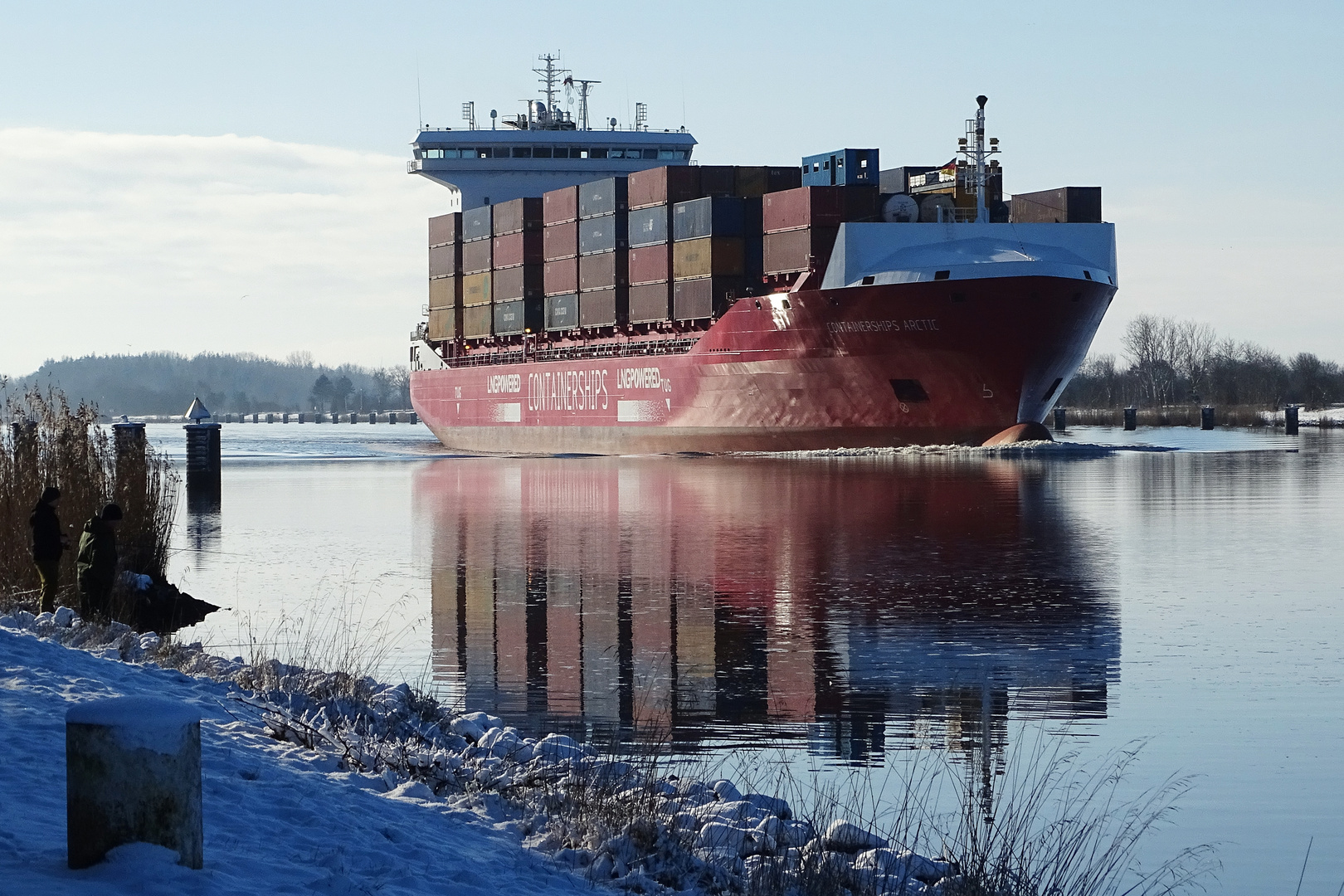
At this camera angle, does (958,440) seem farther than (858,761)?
Yes

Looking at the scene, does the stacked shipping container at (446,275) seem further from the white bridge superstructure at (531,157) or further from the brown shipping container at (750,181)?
the brown shipping container at (750,181)

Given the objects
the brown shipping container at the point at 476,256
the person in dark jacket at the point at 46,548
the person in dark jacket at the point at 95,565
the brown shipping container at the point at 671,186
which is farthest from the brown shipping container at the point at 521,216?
the person in dark jacket at the point at 46,548

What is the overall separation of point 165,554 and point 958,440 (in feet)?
89.8

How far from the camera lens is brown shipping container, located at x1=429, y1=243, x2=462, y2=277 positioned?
204ft

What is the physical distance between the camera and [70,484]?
46.8 ft

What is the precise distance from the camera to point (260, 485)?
1378 inches

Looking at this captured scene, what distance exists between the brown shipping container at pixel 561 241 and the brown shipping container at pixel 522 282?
2.85ft

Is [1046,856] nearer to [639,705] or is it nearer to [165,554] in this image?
[639,705]

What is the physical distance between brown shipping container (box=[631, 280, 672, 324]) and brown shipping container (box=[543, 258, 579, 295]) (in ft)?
15.0

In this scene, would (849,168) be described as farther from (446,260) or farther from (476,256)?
(446,260)

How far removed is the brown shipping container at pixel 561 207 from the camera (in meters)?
52.8

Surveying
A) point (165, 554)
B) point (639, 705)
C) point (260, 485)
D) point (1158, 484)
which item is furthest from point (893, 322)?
point (639, 705)

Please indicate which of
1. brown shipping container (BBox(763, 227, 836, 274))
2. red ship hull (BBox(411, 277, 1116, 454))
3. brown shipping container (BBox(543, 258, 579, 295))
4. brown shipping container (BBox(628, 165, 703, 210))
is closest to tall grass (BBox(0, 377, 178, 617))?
red ship hull (BBox(411, 277, 1116, 454))

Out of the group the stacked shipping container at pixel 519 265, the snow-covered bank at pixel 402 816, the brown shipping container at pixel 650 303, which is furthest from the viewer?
the stacked shipping container at pixel 519 265
